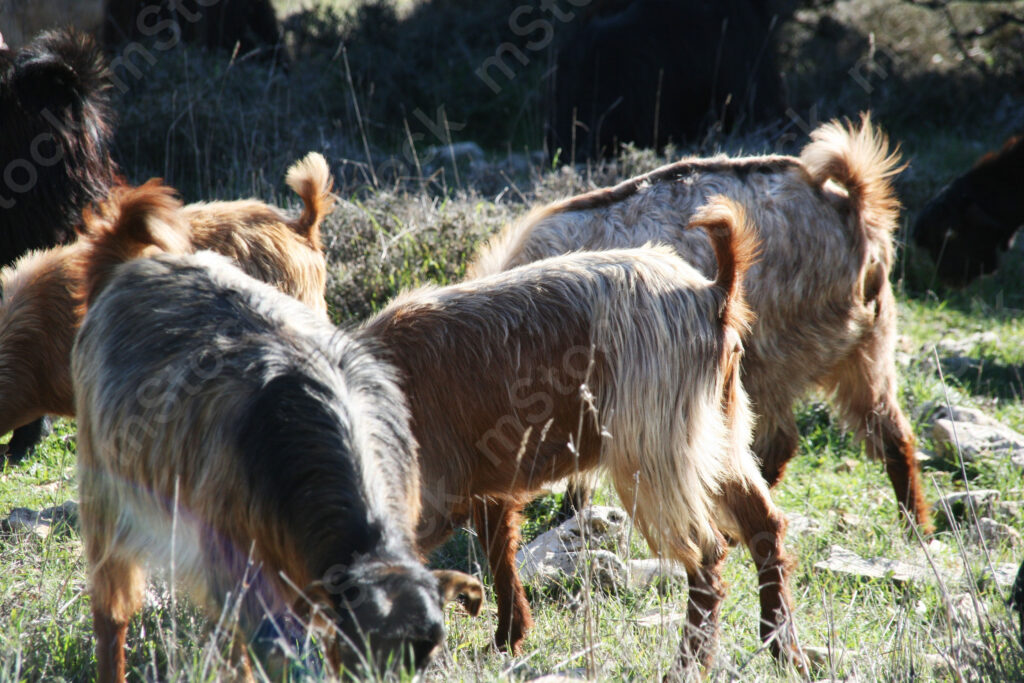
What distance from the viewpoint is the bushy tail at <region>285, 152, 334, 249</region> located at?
4230mm

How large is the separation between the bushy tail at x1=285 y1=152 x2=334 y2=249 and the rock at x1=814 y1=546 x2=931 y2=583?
252 cm

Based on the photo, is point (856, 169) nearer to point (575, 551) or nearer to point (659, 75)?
point (575, 551)

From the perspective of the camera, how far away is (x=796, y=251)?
13.4 feet

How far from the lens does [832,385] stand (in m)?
4.38

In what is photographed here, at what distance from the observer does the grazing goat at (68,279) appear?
3889mm

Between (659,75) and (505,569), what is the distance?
544 centimetres

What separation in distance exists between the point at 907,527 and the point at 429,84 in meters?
6.66

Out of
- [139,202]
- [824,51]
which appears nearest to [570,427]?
[139,202]

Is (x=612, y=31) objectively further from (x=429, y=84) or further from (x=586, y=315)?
(x=586, y=315)

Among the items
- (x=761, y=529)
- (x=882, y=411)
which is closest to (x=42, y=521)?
(x=761, y=529)

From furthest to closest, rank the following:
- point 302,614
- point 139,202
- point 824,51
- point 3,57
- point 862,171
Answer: point 824,51, point 3,57, point 862,171, point 139,202, point 302,614

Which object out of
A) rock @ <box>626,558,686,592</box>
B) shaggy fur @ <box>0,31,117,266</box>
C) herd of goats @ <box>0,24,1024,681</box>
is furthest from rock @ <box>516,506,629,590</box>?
shaggy fur @ <box>0,31,117,266</box>

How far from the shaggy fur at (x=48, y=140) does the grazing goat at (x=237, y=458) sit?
6.10 ft

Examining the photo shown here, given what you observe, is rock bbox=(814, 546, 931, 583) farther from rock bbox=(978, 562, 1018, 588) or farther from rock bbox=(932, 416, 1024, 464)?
rock bbox=(932, 416, 1024, 464)
